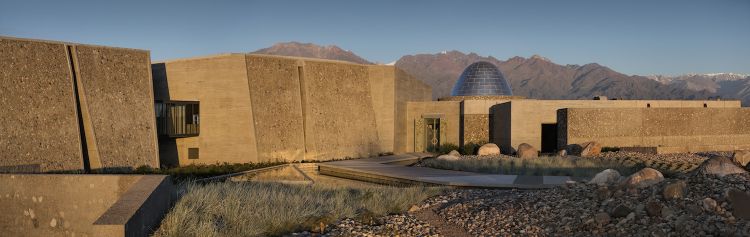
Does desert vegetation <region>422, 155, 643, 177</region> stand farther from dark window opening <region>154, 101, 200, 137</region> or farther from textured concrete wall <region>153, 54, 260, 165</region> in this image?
dark window opening <region>154, 101, 200, 137</region>

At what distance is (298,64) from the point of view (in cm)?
2484

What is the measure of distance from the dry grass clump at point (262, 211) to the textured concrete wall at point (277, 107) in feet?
36.2

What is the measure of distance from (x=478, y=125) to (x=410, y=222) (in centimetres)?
2055

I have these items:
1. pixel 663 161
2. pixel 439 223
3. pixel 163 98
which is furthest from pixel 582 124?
pixel 163 98

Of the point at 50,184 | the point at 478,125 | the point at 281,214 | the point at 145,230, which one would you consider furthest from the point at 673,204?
the point at 478,125

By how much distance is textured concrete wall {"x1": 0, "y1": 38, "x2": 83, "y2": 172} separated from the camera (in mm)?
16516

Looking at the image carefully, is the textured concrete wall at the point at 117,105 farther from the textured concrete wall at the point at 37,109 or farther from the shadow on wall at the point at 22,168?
the shadow on wall at the point at 22,168

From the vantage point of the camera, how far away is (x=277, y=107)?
23.8 metres

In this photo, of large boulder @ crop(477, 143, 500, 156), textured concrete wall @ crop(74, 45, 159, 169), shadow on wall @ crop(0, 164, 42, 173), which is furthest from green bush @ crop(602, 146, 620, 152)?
shadow on wall @ crop(0, 164, 42, 173)

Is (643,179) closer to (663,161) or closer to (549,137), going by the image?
(663,161)

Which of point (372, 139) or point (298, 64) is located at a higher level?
point (298, 64)

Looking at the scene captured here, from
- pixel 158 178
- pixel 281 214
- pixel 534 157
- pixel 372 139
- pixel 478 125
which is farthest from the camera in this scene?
pixel 478 125

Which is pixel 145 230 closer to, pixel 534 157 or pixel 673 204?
pixel 673 204

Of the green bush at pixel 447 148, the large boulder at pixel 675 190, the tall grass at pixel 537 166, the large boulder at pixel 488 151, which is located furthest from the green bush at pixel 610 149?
the large boulder at pixel 675 190
